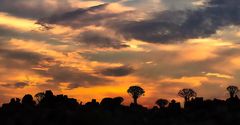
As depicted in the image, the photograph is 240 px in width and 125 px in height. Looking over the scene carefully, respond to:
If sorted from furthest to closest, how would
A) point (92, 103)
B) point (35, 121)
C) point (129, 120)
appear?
point (92, 103) < point (129, 120) < point (35, 121)

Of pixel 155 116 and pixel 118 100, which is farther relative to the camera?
pixel 118 100

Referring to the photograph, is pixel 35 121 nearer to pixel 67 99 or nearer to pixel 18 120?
pixel 18 120

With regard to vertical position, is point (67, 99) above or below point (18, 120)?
above

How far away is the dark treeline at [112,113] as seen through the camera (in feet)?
449

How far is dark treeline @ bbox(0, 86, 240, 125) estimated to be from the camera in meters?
137

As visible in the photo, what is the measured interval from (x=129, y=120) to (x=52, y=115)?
24.1m

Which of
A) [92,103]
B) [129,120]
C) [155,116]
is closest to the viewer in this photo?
[129,120]

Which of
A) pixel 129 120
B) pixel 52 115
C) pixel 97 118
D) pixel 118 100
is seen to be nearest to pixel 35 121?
pixel 52 115

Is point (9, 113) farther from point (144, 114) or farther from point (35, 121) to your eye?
point (144, 114)

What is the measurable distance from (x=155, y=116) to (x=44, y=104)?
124ft

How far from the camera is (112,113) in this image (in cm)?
16275

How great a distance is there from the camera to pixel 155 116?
168 m

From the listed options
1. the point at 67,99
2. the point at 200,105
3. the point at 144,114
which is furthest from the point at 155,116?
the point at 67,99

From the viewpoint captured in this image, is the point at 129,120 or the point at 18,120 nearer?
the point at 18,120
